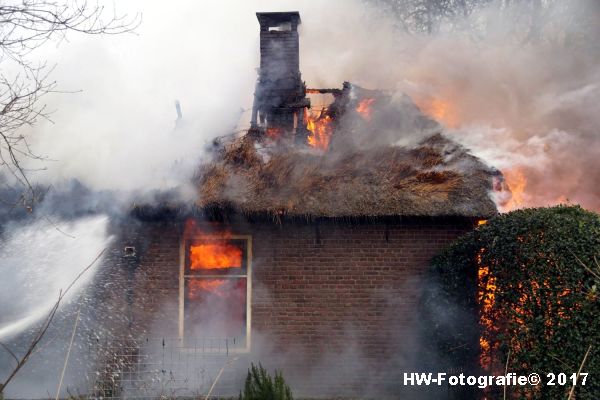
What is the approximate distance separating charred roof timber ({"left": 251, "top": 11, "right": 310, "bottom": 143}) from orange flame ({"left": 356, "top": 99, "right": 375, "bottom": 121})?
106 cm

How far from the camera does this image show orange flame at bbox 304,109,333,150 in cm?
1195

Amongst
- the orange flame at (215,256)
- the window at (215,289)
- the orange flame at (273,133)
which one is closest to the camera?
the window at (215,289)

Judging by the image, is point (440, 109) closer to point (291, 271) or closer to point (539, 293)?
point (291, 271)

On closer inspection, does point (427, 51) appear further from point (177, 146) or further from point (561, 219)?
point (561, 219)

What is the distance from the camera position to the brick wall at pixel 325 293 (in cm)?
963

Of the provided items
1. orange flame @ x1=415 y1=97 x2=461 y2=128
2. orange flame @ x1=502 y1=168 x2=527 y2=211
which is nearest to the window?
orange flame @ x1=502 y1=168 x2=527 y2=211

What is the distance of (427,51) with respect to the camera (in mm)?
17016

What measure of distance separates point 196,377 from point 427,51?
463 inches

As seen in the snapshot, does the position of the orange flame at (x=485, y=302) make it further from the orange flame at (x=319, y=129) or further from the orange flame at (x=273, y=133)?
the orange flame at (x=273, y=133)

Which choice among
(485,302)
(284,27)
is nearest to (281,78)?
(284,27)

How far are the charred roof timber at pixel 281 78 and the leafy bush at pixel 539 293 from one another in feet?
15.9

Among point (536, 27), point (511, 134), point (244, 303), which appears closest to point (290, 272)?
point (244, 303)

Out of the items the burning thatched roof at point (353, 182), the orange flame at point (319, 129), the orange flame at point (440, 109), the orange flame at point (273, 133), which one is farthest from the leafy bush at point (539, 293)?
the orange flame at point (273, 133)

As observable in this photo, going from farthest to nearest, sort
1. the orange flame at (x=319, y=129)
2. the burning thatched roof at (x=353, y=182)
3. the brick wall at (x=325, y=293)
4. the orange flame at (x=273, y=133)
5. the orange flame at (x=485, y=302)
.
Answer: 1. the orange flame at (x=319, y=129)
2. the orange flame at (x=273, y=133)
3. the brick wall at (x=325, y=293)
4. the burning thatched roof at (x=353, y=182)
5. the orange flame at (x=485, y=302)
